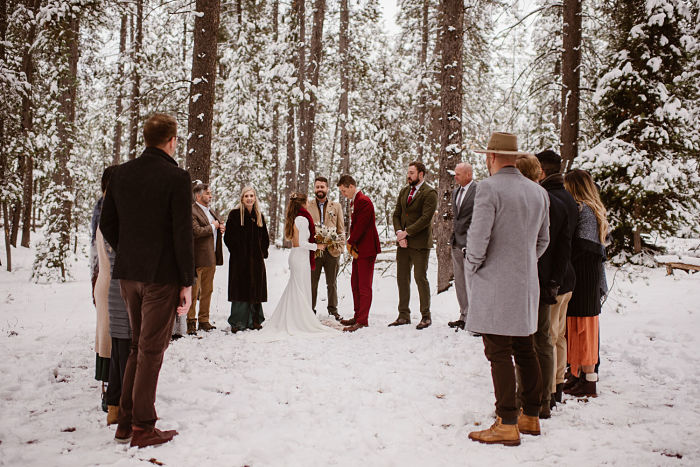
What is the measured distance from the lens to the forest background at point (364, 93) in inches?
408

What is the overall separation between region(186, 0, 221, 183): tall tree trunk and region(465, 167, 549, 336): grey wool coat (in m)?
6.26

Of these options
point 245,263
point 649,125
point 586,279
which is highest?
point 649,125

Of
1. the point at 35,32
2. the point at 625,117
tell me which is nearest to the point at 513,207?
the point at 625,117

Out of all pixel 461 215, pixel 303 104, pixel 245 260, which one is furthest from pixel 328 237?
pixel 303 104

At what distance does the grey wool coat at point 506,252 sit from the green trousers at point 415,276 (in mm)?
3993

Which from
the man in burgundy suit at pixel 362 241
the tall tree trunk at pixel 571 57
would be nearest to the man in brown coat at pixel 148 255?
the man in burgundy suit at pixel 362 241

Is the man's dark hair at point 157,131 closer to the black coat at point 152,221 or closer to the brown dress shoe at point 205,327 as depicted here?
the black coat at point 152,221

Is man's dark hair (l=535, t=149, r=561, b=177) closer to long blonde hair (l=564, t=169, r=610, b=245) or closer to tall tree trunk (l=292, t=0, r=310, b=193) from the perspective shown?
long blonde hair (l=564, t=169, r=610, b=245)

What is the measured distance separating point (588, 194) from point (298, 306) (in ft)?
16.0

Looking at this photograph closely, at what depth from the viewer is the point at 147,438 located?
357cm

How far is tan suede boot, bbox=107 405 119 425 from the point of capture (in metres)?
4.02

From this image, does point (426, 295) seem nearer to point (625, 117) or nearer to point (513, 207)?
point (513, 207)

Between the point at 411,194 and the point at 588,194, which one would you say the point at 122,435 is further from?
the point at 411,194

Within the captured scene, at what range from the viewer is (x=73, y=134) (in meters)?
14.0
